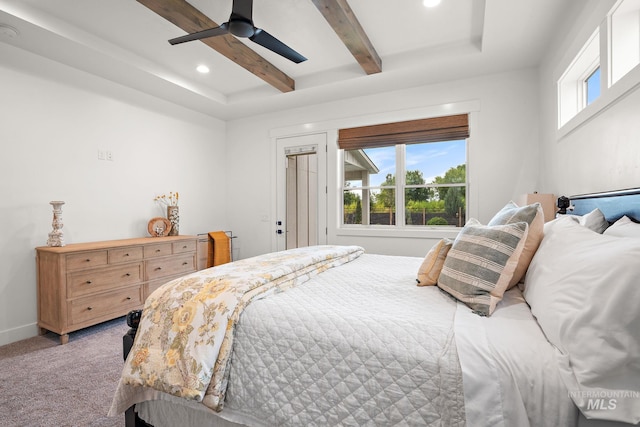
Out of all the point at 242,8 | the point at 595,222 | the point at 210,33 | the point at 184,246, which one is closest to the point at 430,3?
the point at 242,8

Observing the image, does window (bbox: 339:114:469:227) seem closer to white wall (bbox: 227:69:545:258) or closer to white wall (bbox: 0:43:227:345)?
white wall (bbox: 227:69:545:258)

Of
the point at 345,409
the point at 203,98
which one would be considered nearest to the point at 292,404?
the point at 345,409

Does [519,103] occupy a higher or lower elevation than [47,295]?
higher

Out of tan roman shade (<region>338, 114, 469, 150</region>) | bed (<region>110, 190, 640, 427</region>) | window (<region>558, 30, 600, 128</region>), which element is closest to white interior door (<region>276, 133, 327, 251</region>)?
tan roman shade (<region>338, 114, 469, 150</region>)

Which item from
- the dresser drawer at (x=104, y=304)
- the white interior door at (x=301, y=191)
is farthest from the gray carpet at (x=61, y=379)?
the white interior door at (x=301, y=191)

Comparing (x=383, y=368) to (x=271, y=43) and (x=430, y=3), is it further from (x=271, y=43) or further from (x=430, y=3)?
(x=430, y=3)

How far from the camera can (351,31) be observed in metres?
2.58

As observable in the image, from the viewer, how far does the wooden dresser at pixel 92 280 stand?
2.68 meters

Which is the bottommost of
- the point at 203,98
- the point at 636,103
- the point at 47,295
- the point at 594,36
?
the point at 47,295

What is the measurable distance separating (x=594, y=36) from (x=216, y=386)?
2918mm

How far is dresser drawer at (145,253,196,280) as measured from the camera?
3.37 meters

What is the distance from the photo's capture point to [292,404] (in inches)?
42.6

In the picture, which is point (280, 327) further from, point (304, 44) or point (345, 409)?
point (304, 44)

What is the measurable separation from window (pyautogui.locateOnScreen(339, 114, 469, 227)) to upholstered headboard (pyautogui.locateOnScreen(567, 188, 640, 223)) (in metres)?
1.78
